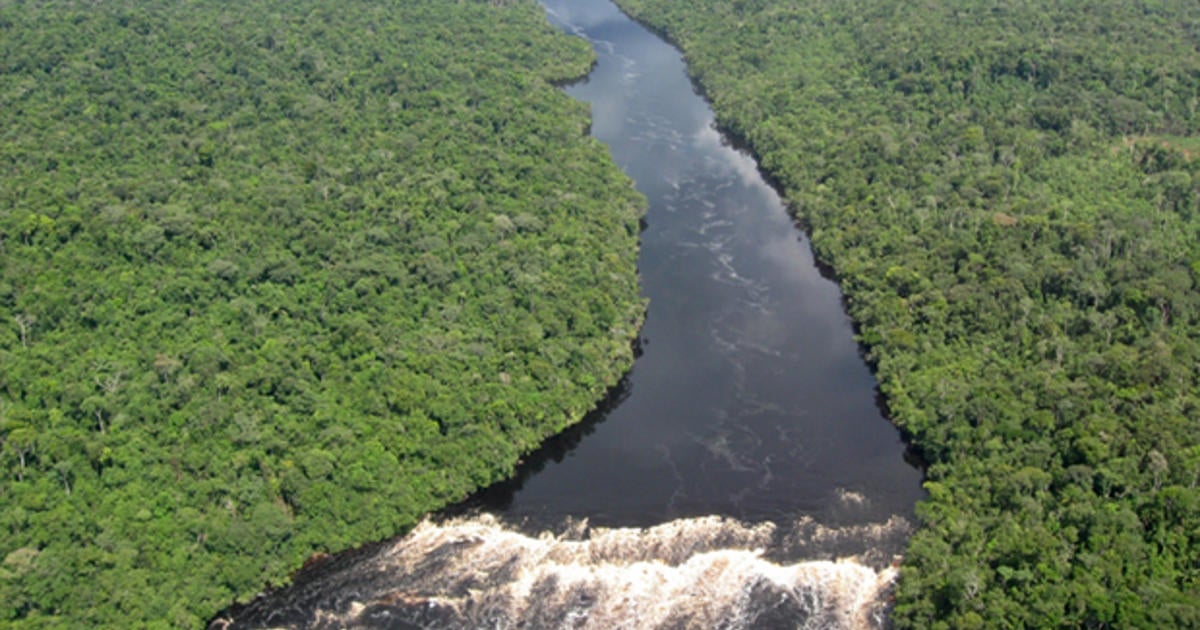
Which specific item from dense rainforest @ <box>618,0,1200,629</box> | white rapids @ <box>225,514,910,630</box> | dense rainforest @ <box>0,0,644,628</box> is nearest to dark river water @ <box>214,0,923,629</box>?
white rapids @ <box>225,514,910,630</box>

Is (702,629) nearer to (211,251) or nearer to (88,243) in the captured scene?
(211,251)

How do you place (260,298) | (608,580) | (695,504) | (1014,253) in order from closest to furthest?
(608,580), (695,504), (260,298), (1014,253)

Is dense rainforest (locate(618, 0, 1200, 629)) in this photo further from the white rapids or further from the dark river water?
the white rapids

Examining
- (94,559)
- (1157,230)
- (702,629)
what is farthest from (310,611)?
(1157,230)

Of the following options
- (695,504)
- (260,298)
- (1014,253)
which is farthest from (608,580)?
(1014,253)

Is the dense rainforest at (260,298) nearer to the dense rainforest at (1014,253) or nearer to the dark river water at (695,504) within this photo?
the dark river water at (695,504)

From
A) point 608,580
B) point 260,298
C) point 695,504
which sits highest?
point 695,504

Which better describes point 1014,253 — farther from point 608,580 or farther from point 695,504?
point 608,580
